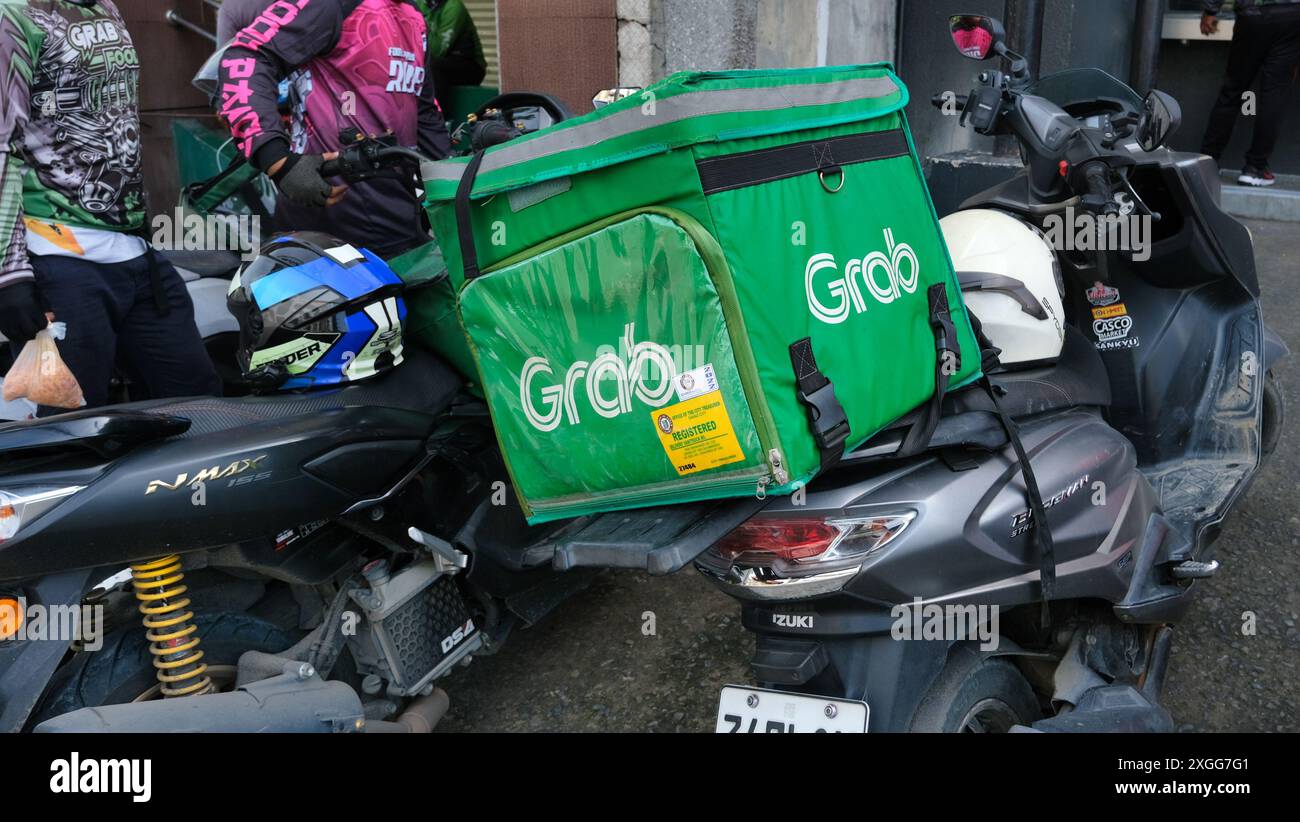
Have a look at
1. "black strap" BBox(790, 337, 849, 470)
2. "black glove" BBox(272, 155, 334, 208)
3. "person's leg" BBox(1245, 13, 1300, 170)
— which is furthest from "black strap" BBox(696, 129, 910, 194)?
"person's leg" BBox(1245, 13, 1300, 170)

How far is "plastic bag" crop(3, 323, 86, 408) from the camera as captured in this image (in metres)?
2.81

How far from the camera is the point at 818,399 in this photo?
74.0 inches

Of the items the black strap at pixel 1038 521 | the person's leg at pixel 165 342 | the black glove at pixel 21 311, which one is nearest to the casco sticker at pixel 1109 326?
the black strap at pixel 1038 521

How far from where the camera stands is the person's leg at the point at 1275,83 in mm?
6777

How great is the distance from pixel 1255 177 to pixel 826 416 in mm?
6574

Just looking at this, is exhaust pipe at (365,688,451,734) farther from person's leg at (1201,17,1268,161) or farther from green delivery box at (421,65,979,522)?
person's leg at (1201,17,1268,161)

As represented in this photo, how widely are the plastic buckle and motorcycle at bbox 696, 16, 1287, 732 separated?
20cm

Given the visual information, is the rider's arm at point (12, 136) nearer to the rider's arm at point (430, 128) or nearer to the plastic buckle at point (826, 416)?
the rider's arm at point (430, 128)

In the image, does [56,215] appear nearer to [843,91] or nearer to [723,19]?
[843,91]

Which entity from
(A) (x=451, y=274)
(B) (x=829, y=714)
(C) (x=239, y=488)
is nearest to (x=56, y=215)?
(C) (x=239, y=488)

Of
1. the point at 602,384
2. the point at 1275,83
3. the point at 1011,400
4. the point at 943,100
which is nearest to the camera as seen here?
the point at 602,384

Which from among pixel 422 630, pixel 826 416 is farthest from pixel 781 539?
pixel 422 630

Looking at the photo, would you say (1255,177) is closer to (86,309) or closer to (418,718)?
(418,718)

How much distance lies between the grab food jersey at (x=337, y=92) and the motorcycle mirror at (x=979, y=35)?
5.06 feet
